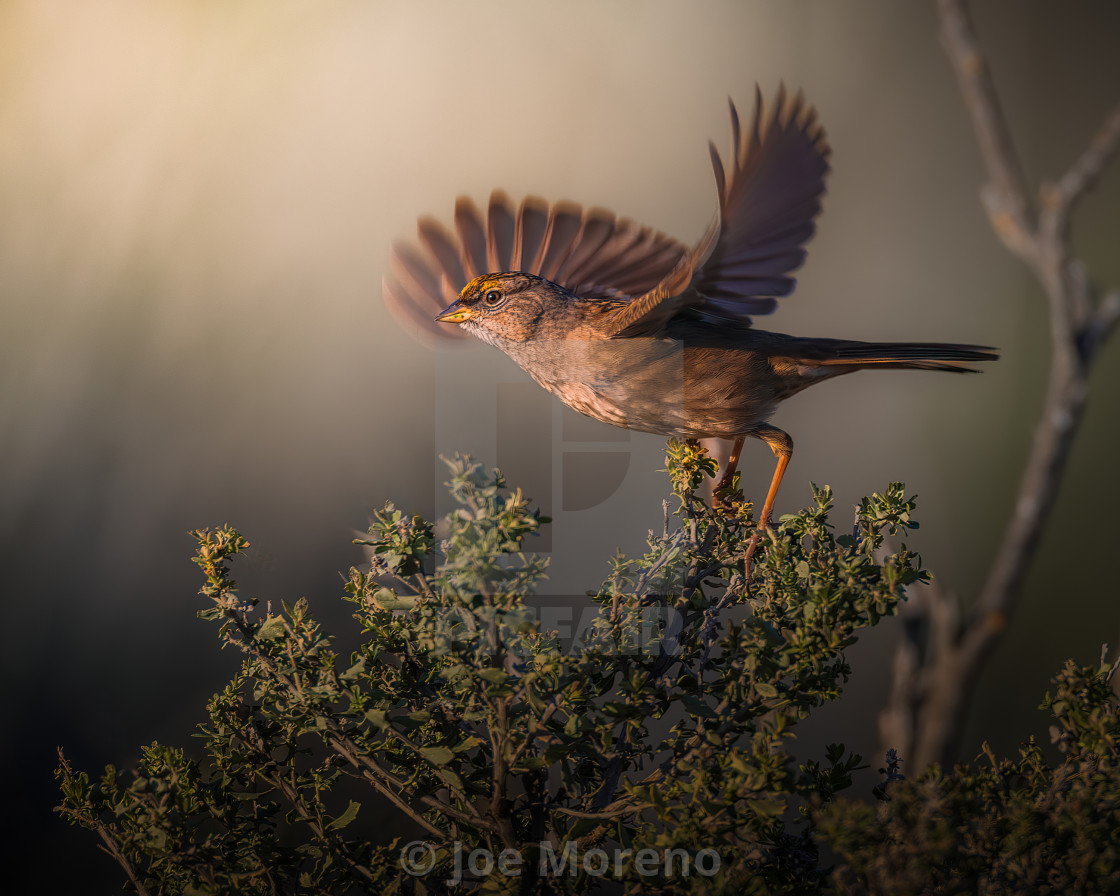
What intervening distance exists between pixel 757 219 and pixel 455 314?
0.46 meters

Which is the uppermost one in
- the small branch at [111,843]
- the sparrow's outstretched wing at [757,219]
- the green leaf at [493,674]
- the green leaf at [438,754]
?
the sparrow's outstretched wing at [757,219]

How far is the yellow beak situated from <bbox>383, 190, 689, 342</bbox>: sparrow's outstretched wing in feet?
0.24

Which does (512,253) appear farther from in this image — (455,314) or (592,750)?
(592,750)

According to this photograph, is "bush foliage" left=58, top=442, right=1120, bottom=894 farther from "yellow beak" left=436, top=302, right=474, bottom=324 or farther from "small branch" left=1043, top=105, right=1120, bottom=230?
"small branch" left=1043, top=105, right=1120, bottom=230

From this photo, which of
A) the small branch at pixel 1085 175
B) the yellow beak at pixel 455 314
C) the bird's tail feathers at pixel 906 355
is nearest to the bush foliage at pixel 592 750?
the bird's tail feathers at pixel 906 355

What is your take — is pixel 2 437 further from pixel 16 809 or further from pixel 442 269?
pixel 442 269

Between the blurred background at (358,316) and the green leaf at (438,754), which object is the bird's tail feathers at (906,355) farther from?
the green leaf at (438,754)

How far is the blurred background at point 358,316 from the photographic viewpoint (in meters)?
1.41

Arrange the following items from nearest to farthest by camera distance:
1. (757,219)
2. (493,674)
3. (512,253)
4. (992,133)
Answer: (493,674)
(757,219)
(512,253)
(992,133)

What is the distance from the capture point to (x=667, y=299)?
0.86 metres

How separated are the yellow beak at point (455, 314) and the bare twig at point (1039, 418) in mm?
1102

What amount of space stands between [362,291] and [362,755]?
1.09 metres

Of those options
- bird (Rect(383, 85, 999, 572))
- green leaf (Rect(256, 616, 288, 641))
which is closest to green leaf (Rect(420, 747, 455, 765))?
green leaf (Rect(256, 616, 288, 641))

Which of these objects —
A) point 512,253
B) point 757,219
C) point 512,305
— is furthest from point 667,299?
point 512,253
